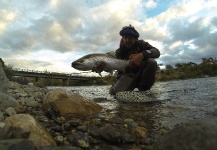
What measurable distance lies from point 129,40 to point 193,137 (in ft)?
17.3

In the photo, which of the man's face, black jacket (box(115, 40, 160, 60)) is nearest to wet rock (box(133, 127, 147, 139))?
the man's face

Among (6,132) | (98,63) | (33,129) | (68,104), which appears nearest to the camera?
(6,132)

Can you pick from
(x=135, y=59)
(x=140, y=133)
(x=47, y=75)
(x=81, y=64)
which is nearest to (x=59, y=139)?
(x=140, y=133)

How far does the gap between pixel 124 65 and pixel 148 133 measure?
3043 millimetres

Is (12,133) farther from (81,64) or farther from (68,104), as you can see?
(81,64)

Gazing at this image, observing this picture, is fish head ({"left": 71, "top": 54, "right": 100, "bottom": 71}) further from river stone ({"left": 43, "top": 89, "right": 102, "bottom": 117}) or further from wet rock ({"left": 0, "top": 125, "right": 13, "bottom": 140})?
wet rock ({"left": 0, "top": 125, "right": 13, "bottom": 140})

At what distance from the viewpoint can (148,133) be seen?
3.59m

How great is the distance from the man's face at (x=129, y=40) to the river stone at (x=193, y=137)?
497 centimetres

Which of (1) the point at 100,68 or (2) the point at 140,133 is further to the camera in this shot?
(1) the point at 100,68

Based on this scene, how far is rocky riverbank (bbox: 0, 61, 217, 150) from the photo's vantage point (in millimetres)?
1918

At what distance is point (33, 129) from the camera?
2748 mm

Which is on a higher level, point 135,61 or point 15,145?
point 135,61

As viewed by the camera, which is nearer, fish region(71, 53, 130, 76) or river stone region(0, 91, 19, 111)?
river stone region(0, 91, 19, 111)

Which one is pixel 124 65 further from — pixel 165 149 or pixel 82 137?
pixel 165 149
